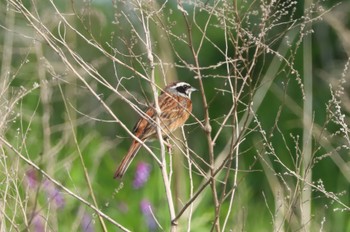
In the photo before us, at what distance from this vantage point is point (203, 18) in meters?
11.8

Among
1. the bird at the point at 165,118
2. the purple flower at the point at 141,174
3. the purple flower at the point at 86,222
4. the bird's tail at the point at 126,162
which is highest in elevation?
the bird at the point at 165,118

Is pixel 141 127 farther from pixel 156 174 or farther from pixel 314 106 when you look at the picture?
pixel 314 106

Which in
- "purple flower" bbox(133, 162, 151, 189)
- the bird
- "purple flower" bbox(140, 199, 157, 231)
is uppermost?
the bird

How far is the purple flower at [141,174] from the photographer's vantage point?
5.76 meters

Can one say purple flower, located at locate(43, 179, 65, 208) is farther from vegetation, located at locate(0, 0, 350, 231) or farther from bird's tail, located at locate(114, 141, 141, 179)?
bird's tail, located at locate(114, 141, 141, 179)

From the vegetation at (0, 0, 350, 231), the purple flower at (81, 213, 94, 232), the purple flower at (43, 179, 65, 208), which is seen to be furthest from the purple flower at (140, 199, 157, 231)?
the purple flower at (43, 179, 65, 208)

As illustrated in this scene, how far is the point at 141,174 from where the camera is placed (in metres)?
5.79

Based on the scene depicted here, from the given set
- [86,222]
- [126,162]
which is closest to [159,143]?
[126,162]

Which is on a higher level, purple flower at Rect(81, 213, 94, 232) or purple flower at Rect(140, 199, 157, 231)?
purple flower at Rect(140, 199, 157, 231)

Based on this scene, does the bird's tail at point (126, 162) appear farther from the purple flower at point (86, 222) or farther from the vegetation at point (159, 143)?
the purple flower at point (86, 222)

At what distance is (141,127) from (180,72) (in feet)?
16.5

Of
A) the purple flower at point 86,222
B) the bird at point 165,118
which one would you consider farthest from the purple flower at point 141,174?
the purple flower at point 86,222

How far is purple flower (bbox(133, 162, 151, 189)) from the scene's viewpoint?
576 centimetres

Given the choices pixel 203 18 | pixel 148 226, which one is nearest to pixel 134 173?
A: pixel 148 226
